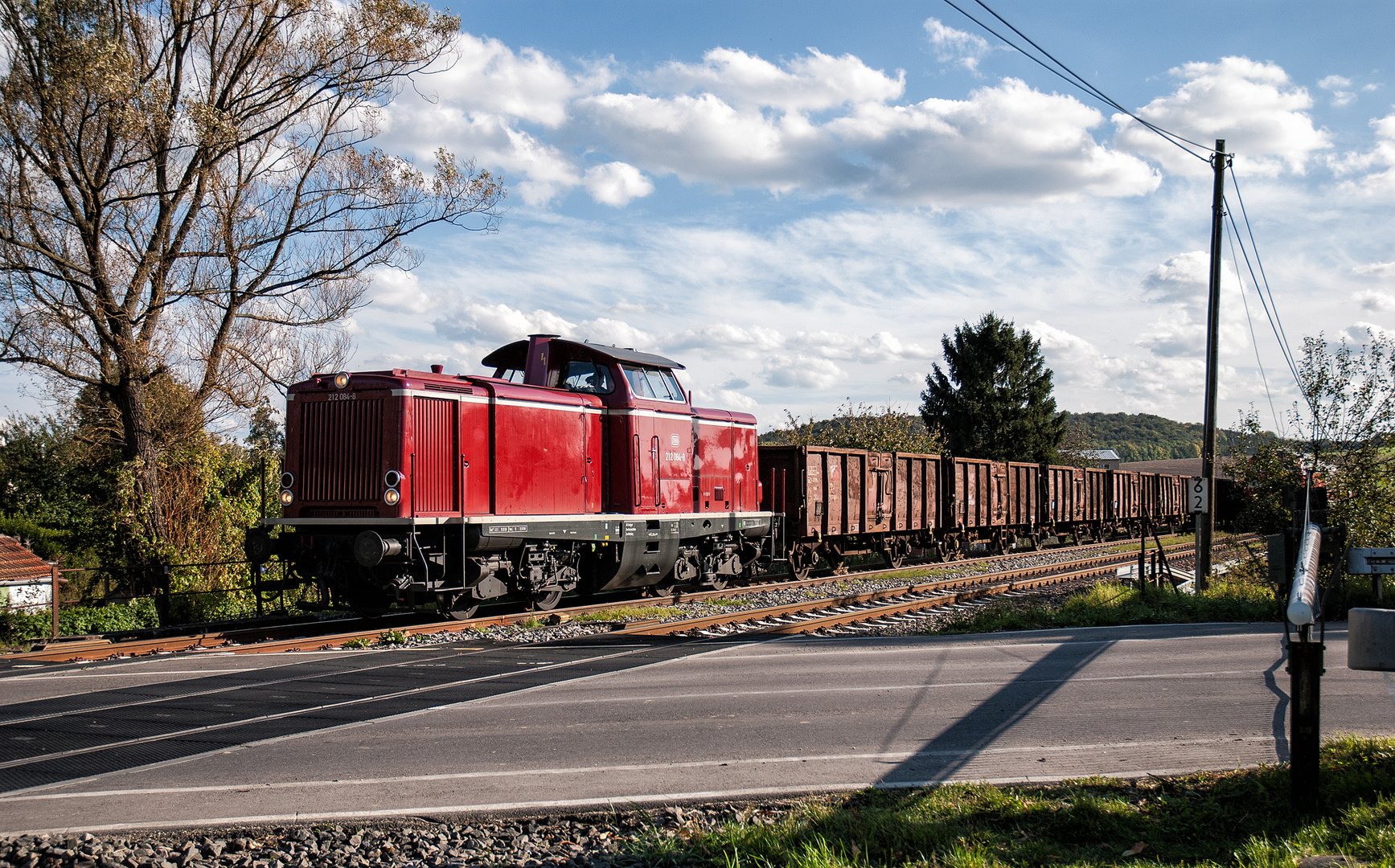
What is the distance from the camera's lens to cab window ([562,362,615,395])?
50.1ft

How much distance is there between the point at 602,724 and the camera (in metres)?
7.23

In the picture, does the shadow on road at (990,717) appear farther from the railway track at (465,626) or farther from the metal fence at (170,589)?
the metal fence at (170,589)

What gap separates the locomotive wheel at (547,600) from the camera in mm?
14398

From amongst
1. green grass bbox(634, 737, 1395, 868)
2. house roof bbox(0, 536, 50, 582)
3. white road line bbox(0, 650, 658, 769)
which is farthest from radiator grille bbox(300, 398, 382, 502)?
green grass bbox(634, 737, 1395, 868)

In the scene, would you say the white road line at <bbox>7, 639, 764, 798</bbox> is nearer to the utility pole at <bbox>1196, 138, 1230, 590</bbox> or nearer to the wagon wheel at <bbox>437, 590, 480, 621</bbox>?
the wagon wheel at <bbox>437, 590, 480, 621</bbox>

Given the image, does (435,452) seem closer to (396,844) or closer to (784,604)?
(784,604)

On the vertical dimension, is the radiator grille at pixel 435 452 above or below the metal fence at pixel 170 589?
above

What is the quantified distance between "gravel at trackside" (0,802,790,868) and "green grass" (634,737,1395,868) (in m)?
0.23

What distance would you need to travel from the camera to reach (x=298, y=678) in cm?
916

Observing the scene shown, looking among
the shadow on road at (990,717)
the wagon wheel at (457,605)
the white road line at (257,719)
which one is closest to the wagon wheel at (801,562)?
the wagon wheel at (457,605)

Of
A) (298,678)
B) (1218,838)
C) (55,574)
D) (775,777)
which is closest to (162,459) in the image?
(55,574)

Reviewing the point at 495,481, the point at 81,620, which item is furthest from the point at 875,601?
the point at 81,620

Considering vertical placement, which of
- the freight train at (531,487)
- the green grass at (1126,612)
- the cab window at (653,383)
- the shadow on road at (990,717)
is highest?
the cab window at (653,383)

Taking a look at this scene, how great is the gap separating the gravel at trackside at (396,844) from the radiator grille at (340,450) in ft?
25.1
